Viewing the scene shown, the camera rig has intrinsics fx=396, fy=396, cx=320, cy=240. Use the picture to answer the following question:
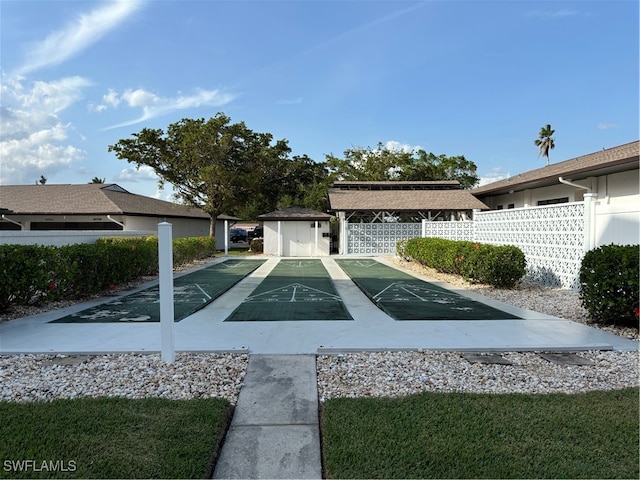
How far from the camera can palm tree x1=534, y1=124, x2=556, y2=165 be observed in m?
48.2

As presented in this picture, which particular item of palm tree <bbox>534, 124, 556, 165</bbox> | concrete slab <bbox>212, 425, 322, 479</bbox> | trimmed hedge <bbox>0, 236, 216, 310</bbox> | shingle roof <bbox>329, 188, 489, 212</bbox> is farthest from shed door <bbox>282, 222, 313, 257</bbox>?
palm tree <bbox>534, 124, 556, 165</bbox>

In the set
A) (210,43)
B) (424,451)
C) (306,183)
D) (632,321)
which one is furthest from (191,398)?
(306,183)

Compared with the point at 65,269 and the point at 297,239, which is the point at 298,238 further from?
the point at 65,269

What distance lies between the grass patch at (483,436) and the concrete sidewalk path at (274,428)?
0.55ft

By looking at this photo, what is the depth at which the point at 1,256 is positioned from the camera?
700cm

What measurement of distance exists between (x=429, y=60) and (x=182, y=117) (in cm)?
1827

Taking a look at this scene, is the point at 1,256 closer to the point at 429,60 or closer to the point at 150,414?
the point at 150,414

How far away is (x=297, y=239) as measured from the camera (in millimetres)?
24141

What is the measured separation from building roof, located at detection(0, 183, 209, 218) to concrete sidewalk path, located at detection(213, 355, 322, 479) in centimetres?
2047

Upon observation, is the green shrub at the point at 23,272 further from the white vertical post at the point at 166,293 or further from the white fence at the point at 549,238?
the white fence at the point at 549,238

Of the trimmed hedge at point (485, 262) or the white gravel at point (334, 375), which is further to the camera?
the trimmed hedge at point (485, 262)

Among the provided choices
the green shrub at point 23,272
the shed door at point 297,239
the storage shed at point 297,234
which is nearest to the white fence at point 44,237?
the green shrub at point 23,272

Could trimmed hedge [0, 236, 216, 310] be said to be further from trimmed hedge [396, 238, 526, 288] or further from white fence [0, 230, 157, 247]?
trimmed hedge [396, 238, 526, 288]

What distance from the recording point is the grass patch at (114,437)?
2.62 metres
